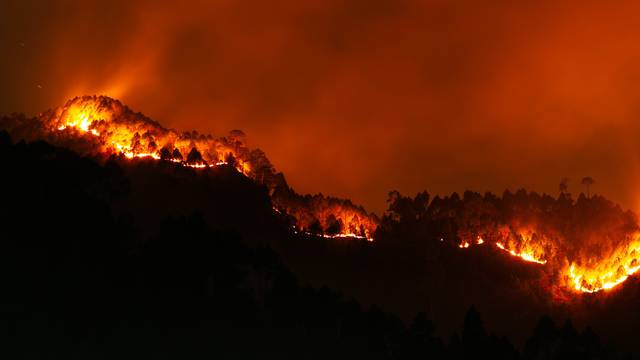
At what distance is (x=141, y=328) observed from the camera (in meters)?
64.0

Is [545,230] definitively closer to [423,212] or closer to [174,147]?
[423,212]

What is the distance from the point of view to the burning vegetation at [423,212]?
124m

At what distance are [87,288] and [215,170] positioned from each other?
62.0m

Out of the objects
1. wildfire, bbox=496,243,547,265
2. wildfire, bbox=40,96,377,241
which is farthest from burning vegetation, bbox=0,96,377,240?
wildfire, bbox=496,243,547,265

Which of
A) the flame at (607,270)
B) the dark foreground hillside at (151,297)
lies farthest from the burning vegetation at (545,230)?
the dark foreground hillside at (151,297)

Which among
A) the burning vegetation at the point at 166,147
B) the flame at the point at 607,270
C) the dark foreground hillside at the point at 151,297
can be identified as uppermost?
the burning vegetation at the point at 166,147

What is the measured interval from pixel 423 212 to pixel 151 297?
82351 millimetres

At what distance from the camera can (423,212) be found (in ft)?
476

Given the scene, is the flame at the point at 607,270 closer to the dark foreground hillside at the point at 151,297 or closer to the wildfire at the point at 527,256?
the wildfire at the point at 527,256

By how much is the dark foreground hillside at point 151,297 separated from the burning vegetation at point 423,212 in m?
30.5

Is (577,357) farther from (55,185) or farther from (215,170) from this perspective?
(215,170)

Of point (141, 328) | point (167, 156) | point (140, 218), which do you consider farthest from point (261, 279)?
point (167, 156)

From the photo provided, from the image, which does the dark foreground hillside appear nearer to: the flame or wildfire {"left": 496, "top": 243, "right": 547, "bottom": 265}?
the flame

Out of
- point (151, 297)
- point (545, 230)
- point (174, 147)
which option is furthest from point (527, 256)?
point (151, 297)
